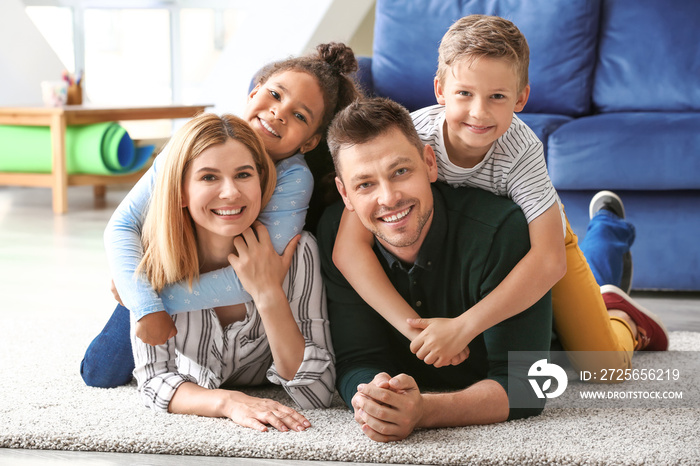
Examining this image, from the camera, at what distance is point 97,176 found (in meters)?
4.18

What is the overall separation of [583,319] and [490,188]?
382 millimetres

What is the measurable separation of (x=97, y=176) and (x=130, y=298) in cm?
286

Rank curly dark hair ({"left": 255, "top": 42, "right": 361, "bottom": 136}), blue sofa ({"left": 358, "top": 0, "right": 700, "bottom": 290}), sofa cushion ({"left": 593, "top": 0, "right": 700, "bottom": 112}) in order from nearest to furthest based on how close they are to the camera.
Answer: curly dark hair ({"left": 255, "top": 42, "right": 361, "bottom": 136}), blue sofa ({"left": 358, "top": 0, "right": 700, "bottom": 290}), sofa cushion ({"left": 593, "top": 0, "right": 700, "bottom": 112})

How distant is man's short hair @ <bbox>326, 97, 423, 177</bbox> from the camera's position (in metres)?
1.45

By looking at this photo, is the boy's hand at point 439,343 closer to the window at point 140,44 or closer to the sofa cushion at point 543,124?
the sofa cushion at point 543,124

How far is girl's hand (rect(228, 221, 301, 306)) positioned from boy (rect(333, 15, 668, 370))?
11cm

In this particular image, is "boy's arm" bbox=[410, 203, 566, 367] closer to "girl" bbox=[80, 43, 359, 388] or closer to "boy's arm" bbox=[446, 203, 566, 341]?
"boy's arm" bbox=[446, 203, 566, 341]

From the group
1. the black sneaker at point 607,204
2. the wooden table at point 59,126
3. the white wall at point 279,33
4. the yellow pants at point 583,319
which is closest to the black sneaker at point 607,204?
the black sneaker at point 607,204

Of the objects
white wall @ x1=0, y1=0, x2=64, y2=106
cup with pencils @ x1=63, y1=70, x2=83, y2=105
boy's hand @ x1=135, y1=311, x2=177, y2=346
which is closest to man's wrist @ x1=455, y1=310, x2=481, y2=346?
boy's hand @ x1=135, y1=311, x2=177, y2=346

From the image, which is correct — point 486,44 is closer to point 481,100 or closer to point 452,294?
point 481,100

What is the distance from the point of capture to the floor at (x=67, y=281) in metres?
Answer: 1.33

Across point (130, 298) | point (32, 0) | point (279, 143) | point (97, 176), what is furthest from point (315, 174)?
point (32, 0)

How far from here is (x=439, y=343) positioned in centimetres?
140

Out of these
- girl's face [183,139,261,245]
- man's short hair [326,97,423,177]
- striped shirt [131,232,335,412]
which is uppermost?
man's short hair [326,97,423,177]
